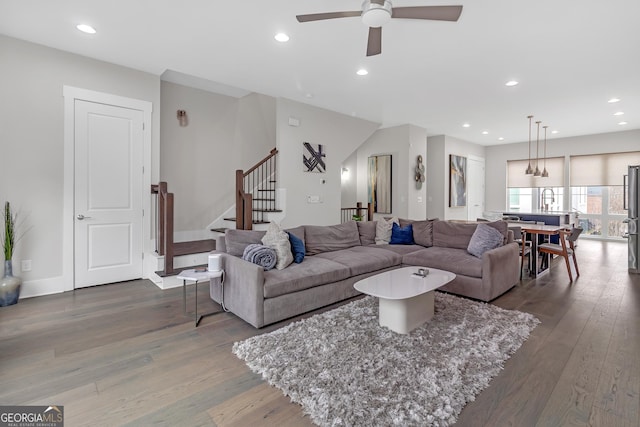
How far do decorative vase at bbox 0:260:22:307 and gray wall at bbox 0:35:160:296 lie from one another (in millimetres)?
129

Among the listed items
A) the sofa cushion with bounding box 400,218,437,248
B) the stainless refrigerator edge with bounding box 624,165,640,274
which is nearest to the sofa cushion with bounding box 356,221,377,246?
the sofa cushion with bounding box 400,218,437,248

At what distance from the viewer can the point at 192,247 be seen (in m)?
4.96

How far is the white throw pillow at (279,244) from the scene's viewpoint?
3.31 m

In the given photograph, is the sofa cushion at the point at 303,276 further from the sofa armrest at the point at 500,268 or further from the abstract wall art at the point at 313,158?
the abstract wall art at the point at 313,158

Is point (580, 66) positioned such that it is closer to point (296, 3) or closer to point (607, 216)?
point (296, 3)

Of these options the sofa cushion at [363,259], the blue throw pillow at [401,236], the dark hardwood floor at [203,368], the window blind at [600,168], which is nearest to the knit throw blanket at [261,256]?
the dark hardwood floor at [203,368]

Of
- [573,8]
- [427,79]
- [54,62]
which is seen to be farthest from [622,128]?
[54,62]

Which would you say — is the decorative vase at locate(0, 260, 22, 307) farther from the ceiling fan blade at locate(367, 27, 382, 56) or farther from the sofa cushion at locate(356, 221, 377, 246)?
the ceiling fan blade at locate(367, 27, 382, 56)

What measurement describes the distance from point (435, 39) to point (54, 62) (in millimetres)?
4437

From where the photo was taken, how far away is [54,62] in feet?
12.0

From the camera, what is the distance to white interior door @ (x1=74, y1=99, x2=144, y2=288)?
154 inches

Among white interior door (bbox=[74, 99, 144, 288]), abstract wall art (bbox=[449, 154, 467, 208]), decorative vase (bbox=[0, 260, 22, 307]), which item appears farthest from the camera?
abstract wall art (bbox=[449, 154, 467, 208])

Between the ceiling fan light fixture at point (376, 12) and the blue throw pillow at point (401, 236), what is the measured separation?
323cm

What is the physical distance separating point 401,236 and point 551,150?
7.19 m
